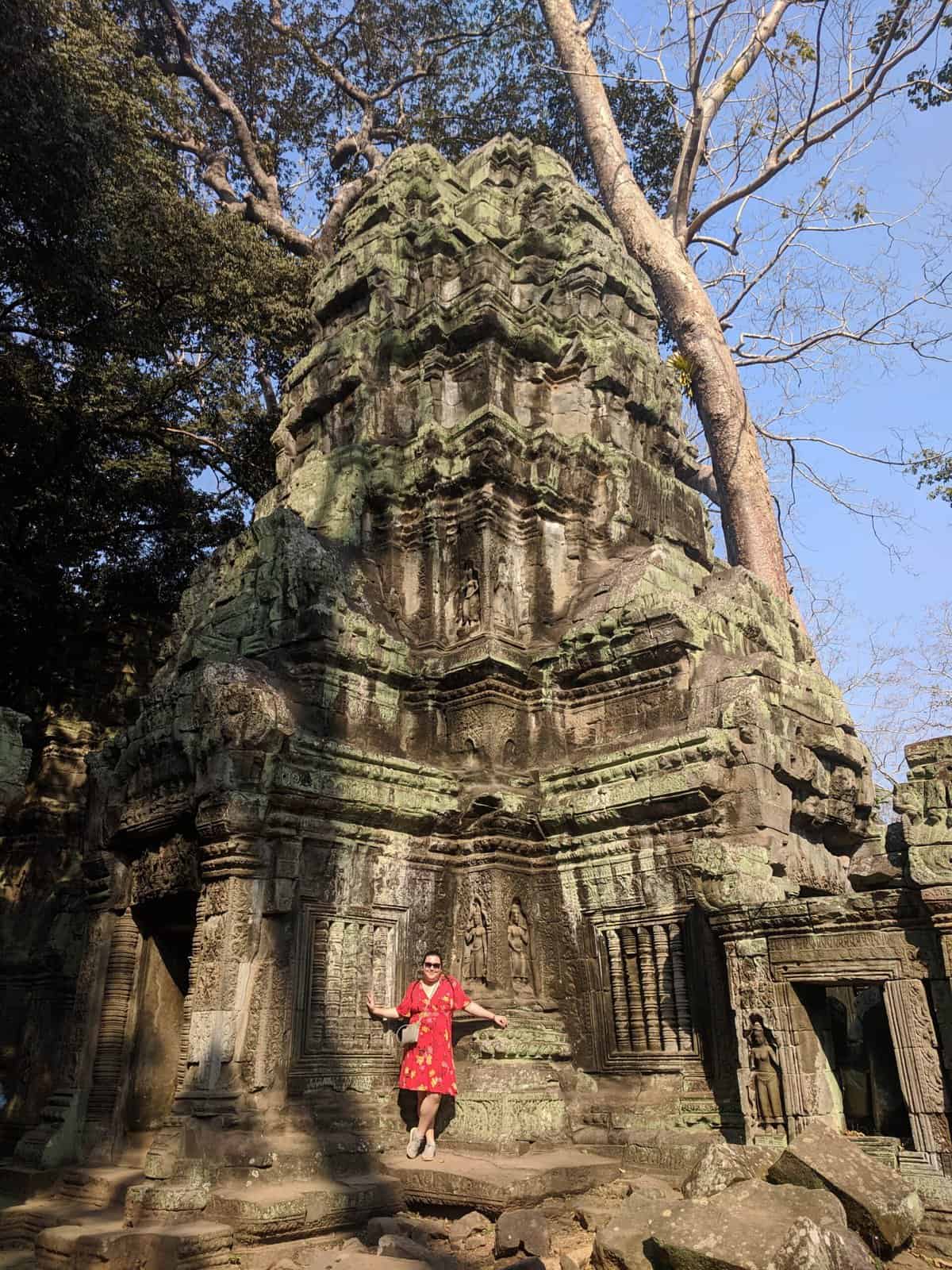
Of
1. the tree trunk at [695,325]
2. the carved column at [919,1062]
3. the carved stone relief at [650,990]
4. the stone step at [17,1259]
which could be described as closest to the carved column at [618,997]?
the carved stone relief at [650,990]

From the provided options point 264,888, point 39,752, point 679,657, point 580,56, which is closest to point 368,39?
point 580,56

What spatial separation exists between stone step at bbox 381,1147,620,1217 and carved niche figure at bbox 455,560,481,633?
16.9 feet

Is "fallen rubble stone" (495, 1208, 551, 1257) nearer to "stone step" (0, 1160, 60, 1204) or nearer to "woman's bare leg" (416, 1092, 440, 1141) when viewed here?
"woman's bare leg" (416, 1092, 440, 1141)

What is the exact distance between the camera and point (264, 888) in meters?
8.05

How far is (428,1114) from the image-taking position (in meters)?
7.60

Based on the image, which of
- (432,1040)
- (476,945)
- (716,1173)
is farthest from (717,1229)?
(476,945)

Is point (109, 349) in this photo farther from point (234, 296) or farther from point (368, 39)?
point (368, 39)

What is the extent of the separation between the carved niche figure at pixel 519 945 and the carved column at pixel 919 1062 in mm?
3598

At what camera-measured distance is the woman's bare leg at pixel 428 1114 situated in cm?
760

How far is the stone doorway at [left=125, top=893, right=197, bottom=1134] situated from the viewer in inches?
340

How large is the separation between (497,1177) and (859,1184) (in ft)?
8.12

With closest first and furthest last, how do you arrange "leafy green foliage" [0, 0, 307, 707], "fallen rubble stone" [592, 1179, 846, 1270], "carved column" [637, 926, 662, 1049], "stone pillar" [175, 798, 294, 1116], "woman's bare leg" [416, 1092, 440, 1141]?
"fallen rubble stone" [592, 1179, 846, 1270], "stone pillar" [175, 798, 294, 1116], "woman's bare leg" [416, 1092, 440, 1141], "carved column" [637, 926, 662, 1049], "leafy green foliage" [0, 0, 307, 707]

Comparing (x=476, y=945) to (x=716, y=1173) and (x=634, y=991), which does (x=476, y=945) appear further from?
(x=716, y=1173)

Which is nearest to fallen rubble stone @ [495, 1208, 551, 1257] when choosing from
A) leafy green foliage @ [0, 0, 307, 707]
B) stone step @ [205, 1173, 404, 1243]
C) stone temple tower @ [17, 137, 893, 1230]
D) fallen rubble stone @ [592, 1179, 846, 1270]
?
fallen rubble stone @ [592, 1179, 846, 1270]
